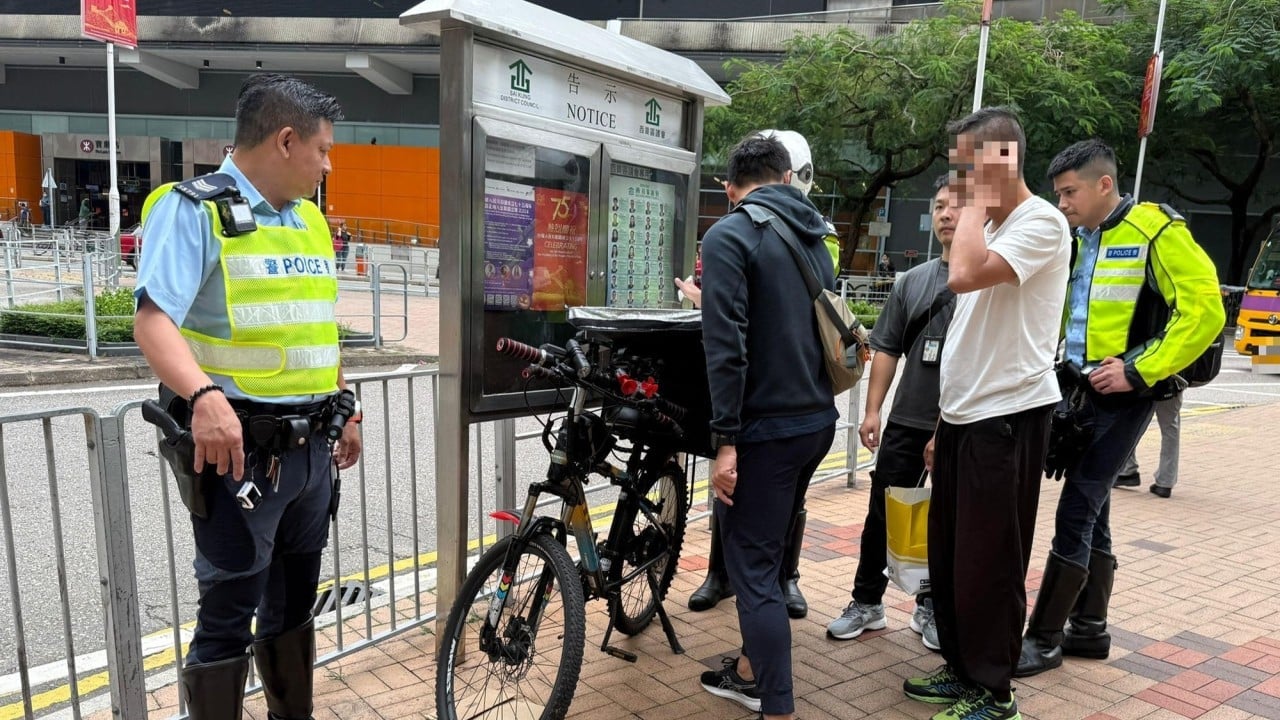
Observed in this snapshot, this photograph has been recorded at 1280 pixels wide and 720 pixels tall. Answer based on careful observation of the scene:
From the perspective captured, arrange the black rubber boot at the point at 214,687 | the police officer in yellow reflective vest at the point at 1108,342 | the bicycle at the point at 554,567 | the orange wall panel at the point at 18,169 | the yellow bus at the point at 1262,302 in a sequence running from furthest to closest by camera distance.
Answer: the orange wall panel at the point at 18,169, the yellow bus at the point at 1262,302, the police officer in yellow reflective vest at the point at 1108,342, the bicycle at the point at 554,567, the black rubber boot at the point at 214,687

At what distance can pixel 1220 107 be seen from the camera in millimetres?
22531

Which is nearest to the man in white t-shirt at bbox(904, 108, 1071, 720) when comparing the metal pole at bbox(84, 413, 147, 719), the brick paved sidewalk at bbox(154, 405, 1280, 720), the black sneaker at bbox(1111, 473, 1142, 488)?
the brick paved sidewalk at bbox(154, 405, 1280, 720)

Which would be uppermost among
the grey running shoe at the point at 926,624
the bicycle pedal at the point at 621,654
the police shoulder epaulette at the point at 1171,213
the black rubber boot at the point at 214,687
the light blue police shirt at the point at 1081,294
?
the police shoulder epaulette at the point at 1171,213

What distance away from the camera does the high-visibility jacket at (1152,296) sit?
Answer: 3564 millimetres

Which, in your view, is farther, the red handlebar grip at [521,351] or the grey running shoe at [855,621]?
the grey running shoe at [855,621]

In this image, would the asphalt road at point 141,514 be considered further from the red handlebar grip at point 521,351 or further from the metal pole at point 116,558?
the red handlebar grip at point 521,351

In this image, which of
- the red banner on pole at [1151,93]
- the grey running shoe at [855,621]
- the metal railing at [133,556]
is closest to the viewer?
the metal railing at [133,556]

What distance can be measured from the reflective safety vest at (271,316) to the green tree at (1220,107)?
22295mm

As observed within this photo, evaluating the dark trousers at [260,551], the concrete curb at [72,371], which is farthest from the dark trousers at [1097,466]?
the concrete curb at [72,371]

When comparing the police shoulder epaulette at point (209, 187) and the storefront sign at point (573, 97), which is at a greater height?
the storefront sign at point (573, 97)

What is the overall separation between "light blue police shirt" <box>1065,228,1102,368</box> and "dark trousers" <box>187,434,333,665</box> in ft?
10.1

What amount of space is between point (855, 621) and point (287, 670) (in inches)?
93.7

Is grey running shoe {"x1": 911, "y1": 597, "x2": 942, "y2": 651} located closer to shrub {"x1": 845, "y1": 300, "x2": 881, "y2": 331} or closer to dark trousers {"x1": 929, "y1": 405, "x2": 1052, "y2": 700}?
dark trousers {"x1": 929, "y1": 405, "x2": 1052, "y2": 700}

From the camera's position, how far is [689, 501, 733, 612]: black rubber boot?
166 inches
